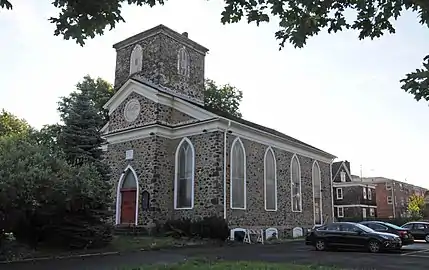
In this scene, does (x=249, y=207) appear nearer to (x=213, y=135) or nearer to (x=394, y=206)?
(x=213, y=135)

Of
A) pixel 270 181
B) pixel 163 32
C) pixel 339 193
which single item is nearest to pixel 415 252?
pixel 270 181

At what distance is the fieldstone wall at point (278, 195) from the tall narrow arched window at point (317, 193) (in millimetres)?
598

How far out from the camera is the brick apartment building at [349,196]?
2261 inches

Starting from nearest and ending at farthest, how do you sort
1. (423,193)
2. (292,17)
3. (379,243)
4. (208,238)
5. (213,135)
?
(292,17), (379,243), (208,238), (213,135), (423,193)

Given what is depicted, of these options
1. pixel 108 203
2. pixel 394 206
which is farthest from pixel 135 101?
pixel 394 206

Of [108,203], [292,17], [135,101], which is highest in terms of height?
[135,101]

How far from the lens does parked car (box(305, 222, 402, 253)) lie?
19033 mm

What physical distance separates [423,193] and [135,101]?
75.6 m

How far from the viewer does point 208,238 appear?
21828mm

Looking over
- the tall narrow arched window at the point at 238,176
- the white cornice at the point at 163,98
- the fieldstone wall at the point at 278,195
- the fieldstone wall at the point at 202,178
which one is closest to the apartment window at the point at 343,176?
the fieldstone wall at the point at 278,195

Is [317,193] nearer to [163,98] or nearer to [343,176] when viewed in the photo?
[163,98]

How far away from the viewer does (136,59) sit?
98.1ft

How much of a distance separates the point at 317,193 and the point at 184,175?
525 inches

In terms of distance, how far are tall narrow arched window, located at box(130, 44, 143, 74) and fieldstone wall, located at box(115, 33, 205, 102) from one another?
1.07 feet
